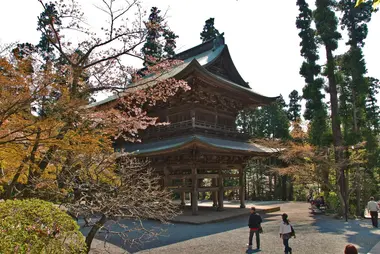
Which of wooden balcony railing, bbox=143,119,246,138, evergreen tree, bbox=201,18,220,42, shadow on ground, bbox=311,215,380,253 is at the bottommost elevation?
shadow on ground, bbox=311,215,380,253

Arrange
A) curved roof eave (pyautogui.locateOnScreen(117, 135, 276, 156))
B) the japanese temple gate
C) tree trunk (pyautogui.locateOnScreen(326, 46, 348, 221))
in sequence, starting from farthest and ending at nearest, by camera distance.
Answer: tree trunk (pyautogui.locateOnScreen(326, 46, 348, 221)), the japanese temple gate, curved roof eave (pyautogui.locateOnScreen(117, 135, 276, 156))

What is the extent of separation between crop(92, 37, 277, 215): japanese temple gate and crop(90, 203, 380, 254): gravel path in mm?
3808

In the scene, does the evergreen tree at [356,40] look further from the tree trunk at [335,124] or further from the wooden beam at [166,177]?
the wooden beam at [166,177]

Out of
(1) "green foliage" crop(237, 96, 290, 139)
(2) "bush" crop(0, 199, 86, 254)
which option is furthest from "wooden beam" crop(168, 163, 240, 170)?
(1) "green foliage" crop(237, 96, 290, 139)

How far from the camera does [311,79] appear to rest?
19891mm

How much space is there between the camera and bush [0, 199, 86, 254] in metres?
3.47

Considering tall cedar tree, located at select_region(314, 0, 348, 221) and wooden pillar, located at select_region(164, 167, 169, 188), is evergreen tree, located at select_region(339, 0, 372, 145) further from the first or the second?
wooden pillar, located at select_region(164, 167, 169, 188)

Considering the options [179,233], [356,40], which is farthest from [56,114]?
[356,40]

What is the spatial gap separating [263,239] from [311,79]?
13.8 metres

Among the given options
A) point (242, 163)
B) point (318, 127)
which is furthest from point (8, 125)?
point (318, 127)

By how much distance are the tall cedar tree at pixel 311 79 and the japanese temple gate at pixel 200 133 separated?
309 cm

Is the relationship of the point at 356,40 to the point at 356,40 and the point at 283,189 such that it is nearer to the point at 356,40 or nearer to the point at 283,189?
the point at 356,40

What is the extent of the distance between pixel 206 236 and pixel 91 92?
6.77m

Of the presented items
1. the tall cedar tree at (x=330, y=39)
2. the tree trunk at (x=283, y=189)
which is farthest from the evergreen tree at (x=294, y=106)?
the tall cedar tree at (x=330, y=39)
